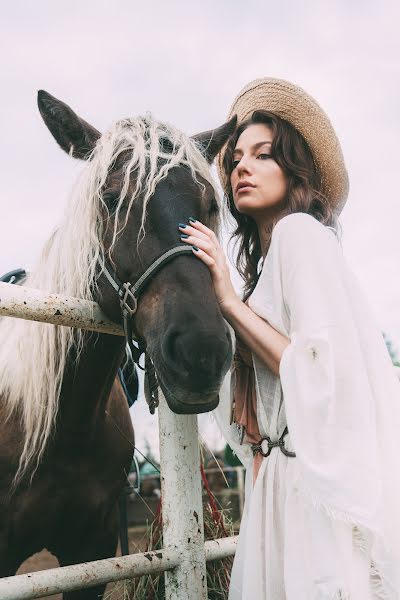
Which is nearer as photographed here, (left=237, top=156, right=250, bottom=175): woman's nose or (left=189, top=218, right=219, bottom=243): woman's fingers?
(left=189, top=218, right=219, bottom=243): woman's fingers

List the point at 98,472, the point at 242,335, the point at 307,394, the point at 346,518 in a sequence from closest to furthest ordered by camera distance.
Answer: the point at 346,518
the point at 307,394
the point at 242,335
the point at 98,472

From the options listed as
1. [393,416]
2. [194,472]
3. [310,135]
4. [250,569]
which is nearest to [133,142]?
[310,135]

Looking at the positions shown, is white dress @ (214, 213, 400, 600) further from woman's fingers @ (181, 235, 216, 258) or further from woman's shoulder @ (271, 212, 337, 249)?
woman's fingers @ (181, 235, 216, 258)

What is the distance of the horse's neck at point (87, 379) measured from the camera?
2283 millimetres

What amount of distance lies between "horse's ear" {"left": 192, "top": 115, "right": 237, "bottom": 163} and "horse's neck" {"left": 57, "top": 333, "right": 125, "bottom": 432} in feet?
2.68

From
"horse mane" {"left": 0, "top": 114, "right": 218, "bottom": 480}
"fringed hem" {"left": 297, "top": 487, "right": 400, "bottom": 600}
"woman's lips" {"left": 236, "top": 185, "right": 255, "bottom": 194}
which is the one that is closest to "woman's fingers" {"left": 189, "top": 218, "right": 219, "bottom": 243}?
"horse mane" {"left": 0, "top": 114, "right": 218, "bottom": 480}

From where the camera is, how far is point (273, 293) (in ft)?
5.39

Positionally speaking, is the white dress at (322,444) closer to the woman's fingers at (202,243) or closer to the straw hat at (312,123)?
the woman's fingers at (202,243)

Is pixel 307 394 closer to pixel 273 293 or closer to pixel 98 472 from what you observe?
pixel 273 293

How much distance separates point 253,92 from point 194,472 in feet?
4.51

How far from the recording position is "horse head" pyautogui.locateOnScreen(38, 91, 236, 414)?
1528 millimetres

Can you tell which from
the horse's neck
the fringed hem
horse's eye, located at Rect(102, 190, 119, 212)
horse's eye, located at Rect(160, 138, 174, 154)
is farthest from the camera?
the horse's neck

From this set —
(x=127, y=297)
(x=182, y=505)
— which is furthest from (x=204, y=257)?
(x=182, y=505)

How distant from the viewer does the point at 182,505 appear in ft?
5.62
